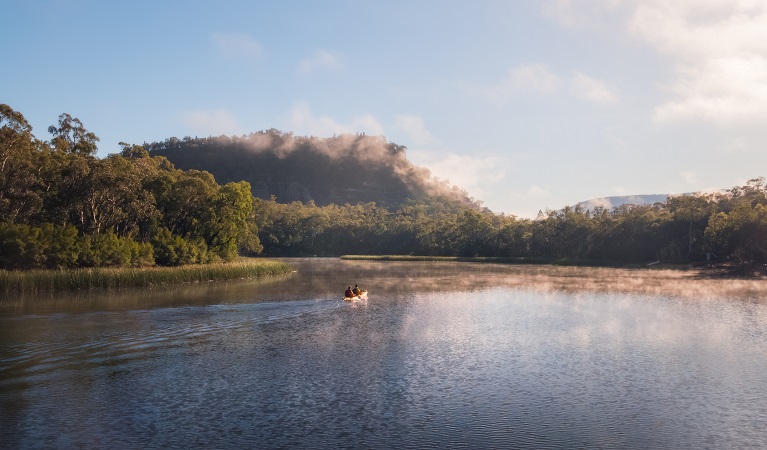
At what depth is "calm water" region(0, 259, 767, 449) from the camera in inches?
654

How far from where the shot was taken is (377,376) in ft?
76.3

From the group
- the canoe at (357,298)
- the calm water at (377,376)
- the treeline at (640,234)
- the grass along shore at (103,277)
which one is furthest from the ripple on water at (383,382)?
the treeline at (640,234)

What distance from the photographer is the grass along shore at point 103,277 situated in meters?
49.8

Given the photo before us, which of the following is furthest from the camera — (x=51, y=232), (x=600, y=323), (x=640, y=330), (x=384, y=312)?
(x=51, y=232)

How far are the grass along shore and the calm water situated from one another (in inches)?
199

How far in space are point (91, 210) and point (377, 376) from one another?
2065 inches

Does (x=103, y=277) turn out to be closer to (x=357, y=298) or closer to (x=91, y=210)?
(x=91, y=210)


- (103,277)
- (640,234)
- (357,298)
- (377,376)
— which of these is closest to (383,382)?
(377,376)

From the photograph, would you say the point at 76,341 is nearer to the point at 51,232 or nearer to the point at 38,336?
the point at 38,336

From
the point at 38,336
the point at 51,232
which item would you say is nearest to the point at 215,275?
the point at 51,232

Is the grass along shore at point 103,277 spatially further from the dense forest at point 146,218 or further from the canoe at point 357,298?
the canoe at point 357,298

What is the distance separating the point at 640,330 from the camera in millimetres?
34938

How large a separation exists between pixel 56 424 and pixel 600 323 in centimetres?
3122

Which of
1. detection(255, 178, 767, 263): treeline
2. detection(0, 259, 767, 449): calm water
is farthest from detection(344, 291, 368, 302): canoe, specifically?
detection(255, 178, 767, 263): treeline
